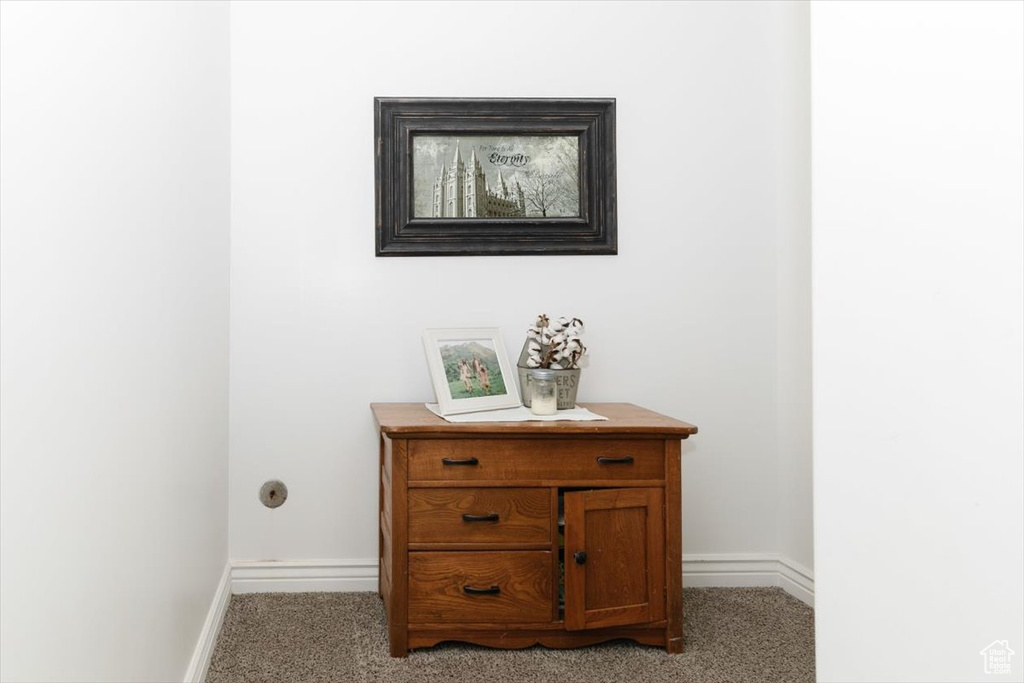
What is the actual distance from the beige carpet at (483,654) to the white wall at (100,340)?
252 mm

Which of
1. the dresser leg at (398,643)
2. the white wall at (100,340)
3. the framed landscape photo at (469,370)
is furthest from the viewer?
the framed landscape photo at (469,370)

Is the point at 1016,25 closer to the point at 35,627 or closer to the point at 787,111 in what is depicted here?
the point at 35,627

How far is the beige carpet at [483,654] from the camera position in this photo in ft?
6.20

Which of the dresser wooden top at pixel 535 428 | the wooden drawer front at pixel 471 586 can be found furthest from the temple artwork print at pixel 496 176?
the wooden drawer front at pixel 471 586

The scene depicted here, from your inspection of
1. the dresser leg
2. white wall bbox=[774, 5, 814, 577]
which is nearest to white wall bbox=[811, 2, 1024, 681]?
the dresser leg

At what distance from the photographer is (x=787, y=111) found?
2.52 m

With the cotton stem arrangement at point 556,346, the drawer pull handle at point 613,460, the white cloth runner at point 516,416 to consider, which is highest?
the cotton stem arrangement at point 556,346

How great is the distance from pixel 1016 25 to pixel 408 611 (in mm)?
1934

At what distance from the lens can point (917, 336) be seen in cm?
41

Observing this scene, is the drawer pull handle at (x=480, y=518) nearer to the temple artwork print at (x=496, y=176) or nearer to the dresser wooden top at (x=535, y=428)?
the dresser wooden top at (x=535, y=428)

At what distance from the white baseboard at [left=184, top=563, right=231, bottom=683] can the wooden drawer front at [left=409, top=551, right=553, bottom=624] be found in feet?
1.73

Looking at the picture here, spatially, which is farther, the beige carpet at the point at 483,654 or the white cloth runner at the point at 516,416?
the white cloth runner at the point at 516,416

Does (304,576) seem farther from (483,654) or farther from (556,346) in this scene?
(556,346)

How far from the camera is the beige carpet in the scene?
1.89 metres
